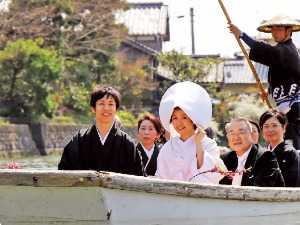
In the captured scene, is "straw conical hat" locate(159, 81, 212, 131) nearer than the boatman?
Yes

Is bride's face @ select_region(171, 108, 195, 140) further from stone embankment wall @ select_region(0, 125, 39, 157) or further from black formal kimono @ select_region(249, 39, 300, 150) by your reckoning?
stone embankment wall @ select_region(0, 125, 39, 157)

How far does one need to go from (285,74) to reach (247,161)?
3.27ft

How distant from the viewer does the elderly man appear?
437 centimetres

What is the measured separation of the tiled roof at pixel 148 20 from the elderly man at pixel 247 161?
3951 cm

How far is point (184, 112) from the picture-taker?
4.06 m

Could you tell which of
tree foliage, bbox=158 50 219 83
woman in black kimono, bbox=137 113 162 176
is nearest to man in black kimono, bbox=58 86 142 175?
woman in black kimono, bbox=137 113 162 176

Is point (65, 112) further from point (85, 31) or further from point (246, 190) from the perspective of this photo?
point (246, 190)

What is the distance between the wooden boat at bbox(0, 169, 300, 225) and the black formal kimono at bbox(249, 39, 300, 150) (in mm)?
1471

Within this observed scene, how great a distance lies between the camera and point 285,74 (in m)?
5.37

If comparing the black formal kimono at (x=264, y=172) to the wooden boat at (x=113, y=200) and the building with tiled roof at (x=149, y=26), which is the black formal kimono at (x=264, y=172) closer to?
the wooden boat at (x=113, y=200)

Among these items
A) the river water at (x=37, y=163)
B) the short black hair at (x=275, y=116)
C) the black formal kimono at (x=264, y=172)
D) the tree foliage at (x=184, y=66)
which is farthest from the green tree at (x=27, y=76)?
the black formal kimono at (x=264, y=172)

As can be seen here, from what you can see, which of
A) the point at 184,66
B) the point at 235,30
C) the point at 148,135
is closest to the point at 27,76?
the point at 184,66

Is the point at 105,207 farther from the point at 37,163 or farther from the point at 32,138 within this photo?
the point at 32,138

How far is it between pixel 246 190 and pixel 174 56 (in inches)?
1143
